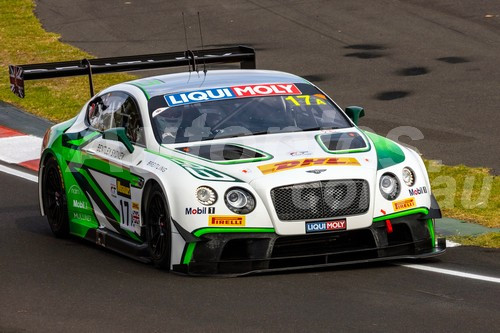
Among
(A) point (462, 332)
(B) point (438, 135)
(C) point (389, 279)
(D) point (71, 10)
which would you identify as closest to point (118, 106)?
(C) point (389, 279)

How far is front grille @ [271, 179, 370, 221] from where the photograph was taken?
353 inches

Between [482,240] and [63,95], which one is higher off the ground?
[482,240]

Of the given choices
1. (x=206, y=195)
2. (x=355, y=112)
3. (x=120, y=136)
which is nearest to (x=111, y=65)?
(x=120, y=136)

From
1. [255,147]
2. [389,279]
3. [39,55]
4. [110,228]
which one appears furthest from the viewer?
[39,55]

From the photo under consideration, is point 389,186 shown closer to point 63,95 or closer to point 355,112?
point 355,112

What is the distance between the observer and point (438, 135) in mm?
15352

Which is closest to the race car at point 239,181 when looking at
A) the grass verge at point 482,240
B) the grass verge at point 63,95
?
the grass verge at point 482,240

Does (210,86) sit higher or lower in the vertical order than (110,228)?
higher

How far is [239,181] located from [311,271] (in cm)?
87

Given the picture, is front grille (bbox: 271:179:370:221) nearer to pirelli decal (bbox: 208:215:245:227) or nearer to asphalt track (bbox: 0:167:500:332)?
pirelli decal (bbox: 208:215:245:227)

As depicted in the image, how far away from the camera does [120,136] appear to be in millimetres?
10258

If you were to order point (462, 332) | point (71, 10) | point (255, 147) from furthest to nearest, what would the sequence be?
1. point (71, 10)
2. point (255, 147)
3. point (462, 332)

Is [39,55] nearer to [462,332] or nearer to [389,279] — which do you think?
[389,279]

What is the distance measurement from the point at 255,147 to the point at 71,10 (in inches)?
677
